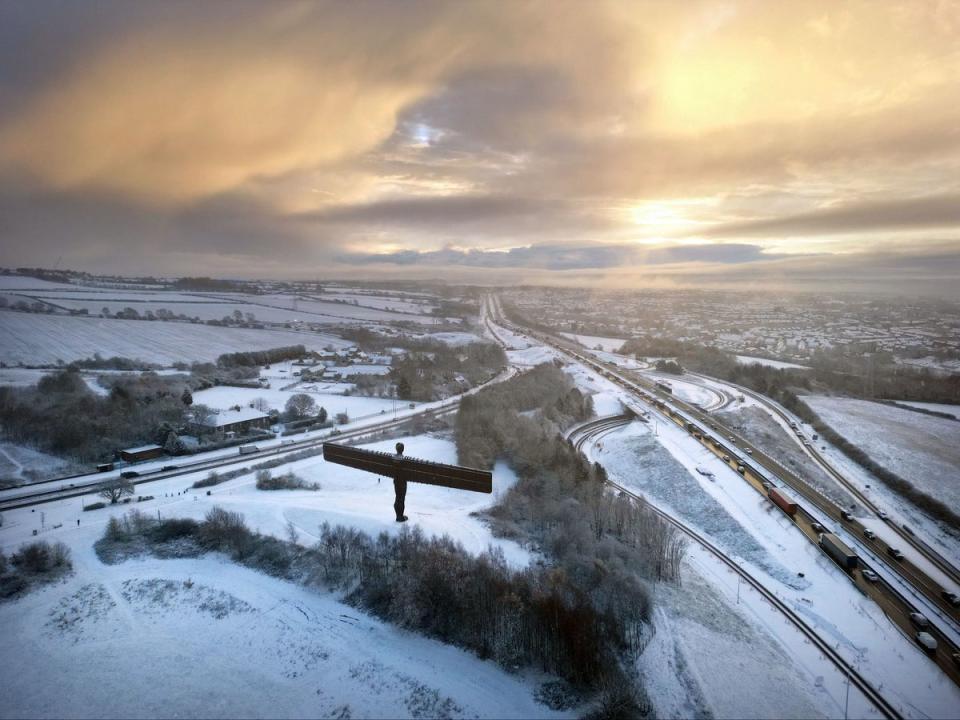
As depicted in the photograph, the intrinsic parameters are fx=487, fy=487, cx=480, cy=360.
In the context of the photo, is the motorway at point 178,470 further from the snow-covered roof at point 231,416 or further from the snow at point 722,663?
the snow at point 722,663

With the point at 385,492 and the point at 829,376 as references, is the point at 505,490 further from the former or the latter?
the point at 829,376

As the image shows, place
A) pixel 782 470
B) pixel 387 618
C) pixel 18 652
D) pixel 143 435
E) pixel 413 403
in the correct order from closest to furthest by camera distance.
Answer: pixel 18 652 < pixel 387 618 < pixel 782 470 < pixel 143 435 < pixel 413 403

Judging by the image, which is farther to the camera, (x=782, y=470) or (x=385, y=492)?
(x=782, y=470)

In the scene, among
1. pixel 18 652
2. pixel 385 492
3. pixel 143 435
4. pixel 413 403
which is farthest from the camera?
pixel 413 403

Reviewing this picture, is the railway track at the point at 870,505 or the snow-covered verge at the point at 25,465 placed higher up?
the snow-covered verge at the point at 25,465

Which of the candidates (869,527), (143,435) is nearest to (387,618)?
(869,527)

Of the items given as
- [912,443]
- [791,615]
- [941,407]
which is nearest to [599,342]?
[941,407]

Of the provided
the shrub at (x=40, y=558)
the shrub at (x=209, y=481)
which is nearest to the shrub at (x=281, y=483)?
the shrub at (x=209, y=481)

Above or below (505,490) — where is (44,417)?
above
